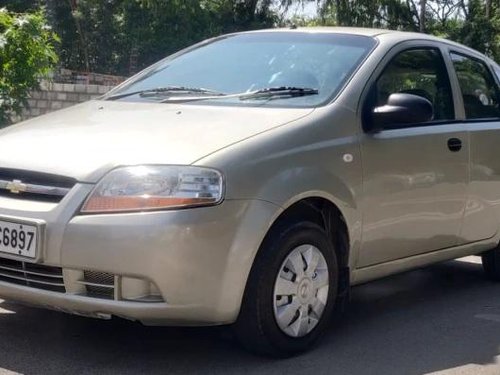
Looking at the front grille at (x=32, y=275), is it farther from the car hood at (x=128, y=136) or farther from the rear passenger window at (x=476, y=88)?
the rear passenger window at (x=476, y=88)

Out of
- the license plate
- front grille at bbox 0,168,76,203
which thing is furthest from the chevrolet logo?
the license plate

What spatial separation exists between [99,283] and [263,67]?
179cm

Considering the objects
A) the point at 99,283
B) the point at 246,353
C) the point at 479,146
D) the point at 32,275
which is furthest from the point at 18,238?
the point at 479,146

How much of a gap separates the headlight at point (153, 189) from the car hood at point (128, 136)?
5 cm

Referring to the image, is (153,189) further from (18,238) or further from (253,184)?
(18,238)

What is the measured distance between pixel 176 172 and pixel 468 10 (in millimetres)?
32404

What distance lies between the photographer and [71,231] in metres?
3.52

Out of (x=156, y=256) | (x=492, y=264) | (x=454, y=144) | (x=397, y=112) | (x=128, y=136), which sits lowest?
(x=492, y=264)

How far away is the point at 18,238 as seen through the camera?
365cm

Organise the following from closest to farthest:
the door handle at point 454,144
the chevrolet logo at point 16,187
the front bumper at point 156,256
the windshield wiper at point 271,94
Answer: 1. the front bumper at point 156,256
2. the chevrolet logo at point 16,187
3. the windshield wiper at point 271,94
4. the door handle at point 454,144

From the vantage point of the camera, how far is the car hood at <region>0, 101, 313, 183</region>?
3.66 m

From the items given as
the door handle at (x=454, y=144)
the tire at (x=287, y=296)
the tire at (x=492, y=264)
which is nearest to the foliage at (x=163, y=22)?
→ the tire at (x=492, y=264)

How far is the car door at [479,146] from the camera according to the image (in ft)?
17.2

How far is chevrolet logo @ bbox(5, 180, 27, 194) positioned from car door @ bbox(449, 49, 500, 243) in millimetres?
2813
